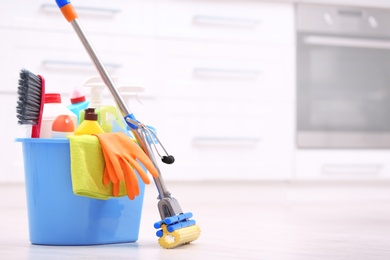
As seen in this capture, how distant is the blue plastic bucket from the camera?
162 cm

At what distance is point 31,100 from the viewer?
5.26 feet

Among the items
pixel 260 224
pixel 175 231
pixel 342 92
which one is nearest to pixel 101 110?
pixel 175 231

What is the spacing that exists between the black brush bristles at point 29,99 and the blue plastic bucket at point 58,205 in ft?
0.16

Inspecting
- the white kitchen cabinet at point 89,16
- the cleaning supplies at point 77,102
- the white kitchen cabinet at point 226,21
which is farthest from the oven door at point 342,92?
the cleaning supplies at point 77,102

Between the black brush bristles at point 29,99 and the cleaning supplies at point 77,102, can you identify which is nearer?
the black brush bristles at point 29,99

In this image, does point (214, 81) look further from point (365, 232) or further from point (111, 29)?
point (365, 232)

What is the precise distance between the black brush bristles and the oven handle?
1498mm

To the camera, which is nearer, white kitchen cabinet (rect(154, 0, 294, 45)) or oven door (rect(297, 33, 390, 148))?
white kitchen cabinet (rect(154, 0, 294, 45))

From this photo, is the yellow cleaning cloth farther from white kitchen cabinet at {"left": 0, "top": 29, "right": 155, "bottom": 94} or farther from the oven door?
the oven door

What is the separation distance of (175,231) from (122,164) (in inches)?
7.1

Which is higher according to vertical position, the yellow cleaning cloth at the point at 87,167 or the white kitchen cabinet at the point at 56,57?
the white kitchen cabinet at the point at 56,57

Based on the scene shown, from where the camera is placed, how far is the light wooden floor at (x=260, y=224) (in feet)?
5.07

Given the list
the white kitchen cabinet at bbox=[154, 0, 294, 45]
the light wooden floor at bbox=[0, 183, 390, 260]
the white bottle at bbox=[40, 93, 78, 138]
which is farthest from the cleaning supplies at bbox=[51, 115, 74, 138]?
the white kitchen cabinet at bbox=[154, 0, 294, 45]

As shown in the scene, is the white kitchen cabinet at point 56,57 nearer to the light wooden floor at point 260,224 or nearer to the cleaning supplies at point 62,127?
the light wooden floor at point 260,224
